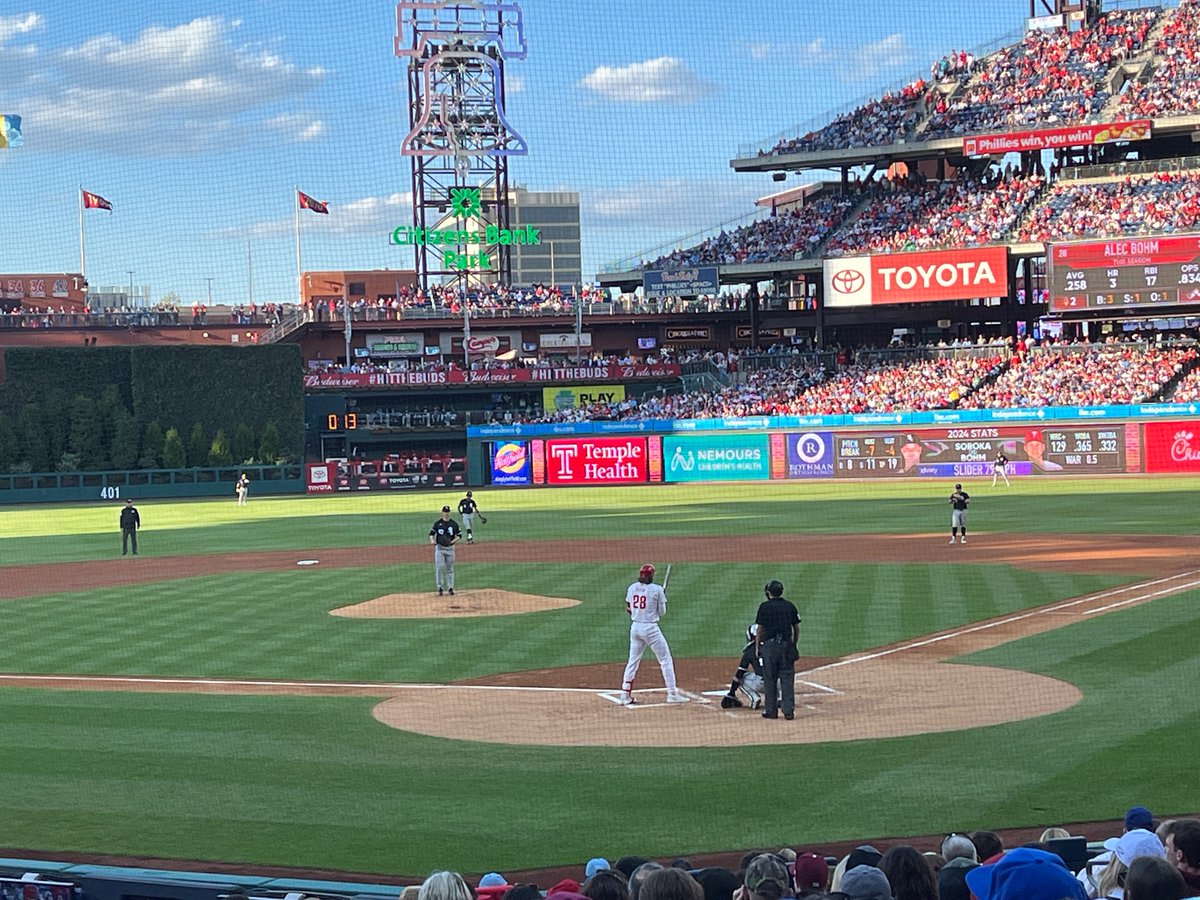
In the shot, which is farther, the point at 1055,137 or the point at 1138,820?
the point at 1055,137

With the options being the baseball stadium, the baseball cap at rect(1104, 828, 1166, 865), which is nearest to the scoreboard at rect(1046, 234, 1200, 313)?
the baseball stadium

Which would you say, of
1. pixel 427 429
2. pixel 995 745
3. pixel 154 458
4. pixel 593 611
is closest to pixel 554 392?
pixel 427 429

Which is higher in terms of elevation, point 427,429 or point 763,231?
point 763,231

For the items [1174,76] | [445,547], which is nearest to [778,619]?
[445,547]

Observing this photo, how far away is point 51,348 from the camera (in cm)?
7275

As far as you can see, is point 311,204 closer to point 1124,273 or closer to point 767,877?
point 1124,273

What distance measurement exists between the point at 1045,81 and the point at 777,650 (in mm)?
56699

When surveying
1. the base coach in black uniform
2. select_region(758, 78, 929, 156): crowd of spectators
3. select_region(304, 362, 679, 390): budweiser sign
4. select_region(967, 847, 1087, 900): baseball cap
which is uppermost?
select_region(758, 78, 929, 156): crowd of spectators

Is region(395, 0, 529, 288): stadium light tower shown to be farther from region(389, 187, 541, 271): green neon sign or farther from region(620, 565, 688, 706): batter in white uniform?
region(620, 565, 688, 706): batter in white uniform

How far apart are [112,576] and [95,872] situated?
26.4 meters

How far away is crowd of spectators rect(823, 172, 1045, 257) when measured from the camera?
207 feet

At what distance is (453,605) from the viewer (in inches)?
1017

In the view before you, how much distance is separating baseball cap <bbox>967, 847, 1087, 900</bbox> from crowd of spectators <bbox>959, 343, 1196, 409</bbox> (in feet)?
176

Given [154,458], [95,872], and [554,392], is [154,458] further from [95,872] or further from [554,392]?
[95,872]
